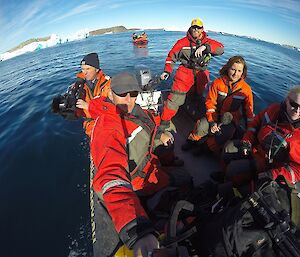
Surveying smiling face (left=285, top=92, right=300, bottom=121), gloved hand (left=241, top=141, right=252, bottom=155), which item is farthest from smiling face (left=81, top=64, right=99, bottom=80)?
smiling face (left=285, top=92, right=300, bottom=121)

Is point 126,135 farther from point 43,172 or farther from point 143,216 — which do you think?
point 43,172

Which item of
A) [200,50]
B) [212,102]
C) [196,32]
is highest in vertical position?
[196,32]

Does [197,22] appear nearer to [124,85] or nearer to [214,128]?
[214,128]

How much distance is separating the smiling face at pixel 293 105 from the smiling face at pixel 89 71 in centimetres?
378

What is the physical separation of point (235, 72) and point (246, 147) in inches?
60.9

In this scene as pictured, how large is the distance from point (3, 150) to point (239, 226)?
7.03 m

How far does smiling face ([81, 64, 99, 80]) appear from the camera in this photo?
4.56m

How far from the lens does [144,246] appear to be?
132cm

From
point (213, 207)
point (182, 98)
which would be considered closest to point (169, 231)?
point (213, 207)

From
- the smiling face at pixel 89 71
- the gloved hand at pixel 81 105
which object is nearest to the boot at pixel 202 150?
the gloved hand at pixel 81 105

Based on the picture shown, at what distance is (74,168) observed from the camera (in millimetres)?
5352

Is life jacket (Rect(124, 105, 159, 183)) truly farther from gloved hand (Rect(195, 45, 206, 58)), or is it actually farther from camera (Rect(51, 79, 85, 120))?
gloved hand (Rect(195, 45, 206, 58))

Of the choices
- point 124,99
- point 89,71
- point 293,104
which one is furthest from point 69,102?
point 293,104

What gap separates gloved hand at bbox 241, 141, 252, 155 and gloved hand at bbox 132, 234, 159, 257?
2.44m
